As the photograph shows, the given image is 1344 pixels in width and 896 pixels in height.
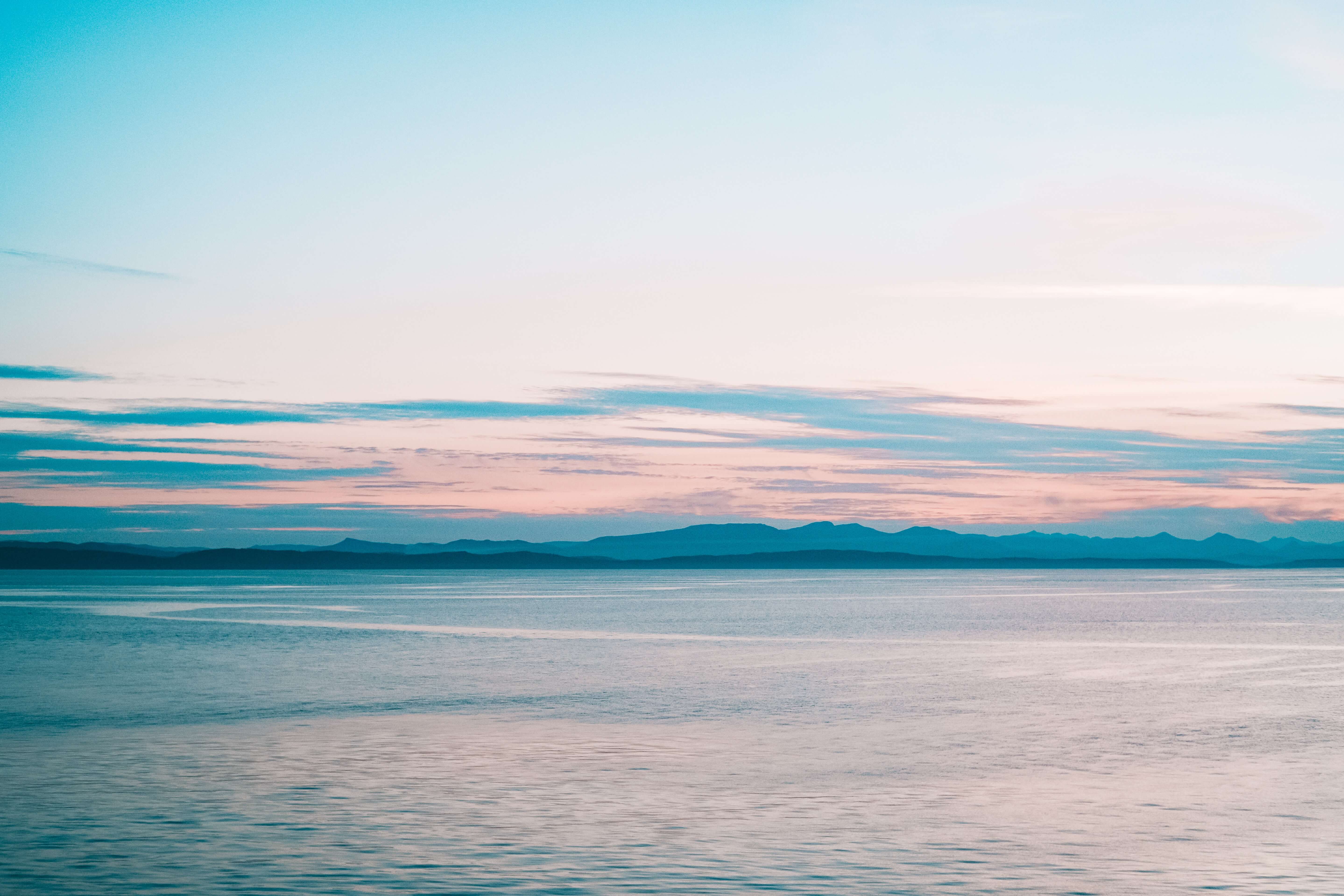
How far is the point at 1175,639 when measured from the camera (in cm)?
5128

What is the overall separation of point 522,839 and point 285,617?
202ft

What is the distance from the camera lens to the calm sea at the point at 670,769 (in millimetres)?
13219

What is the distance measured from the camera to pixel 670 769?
19328 millimetres

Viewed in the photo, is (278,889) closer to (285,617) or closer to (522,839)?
(522,839)

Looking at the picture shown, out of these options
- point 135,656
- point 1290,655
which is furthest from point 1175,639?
point 135,656

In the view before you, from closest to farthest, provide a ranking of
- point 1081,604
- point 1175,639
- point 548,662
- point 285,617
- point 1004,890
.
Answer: point 1004,890 → point 548,662 → point 1175,639 → point 285,617 → point 1081,604

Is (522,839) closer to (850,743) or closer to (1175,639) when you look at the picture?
(850,743)

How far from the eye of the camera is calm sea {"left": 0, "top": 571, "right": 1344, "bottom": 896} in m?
13.2

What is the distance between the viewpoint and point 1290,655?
4234cm

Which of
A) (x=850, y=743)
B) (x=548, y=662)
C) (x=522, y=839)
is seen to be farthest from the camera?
(x=548, y=662)

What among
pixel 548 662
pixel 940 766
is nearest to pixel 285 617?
pixel 548 662

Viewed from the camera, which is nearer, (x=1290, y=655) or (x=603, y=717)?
(x=603, y=717)

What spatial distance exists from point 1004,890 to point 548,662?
28181mm

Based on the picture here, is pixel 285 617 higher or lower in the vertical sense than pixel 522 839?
lower
